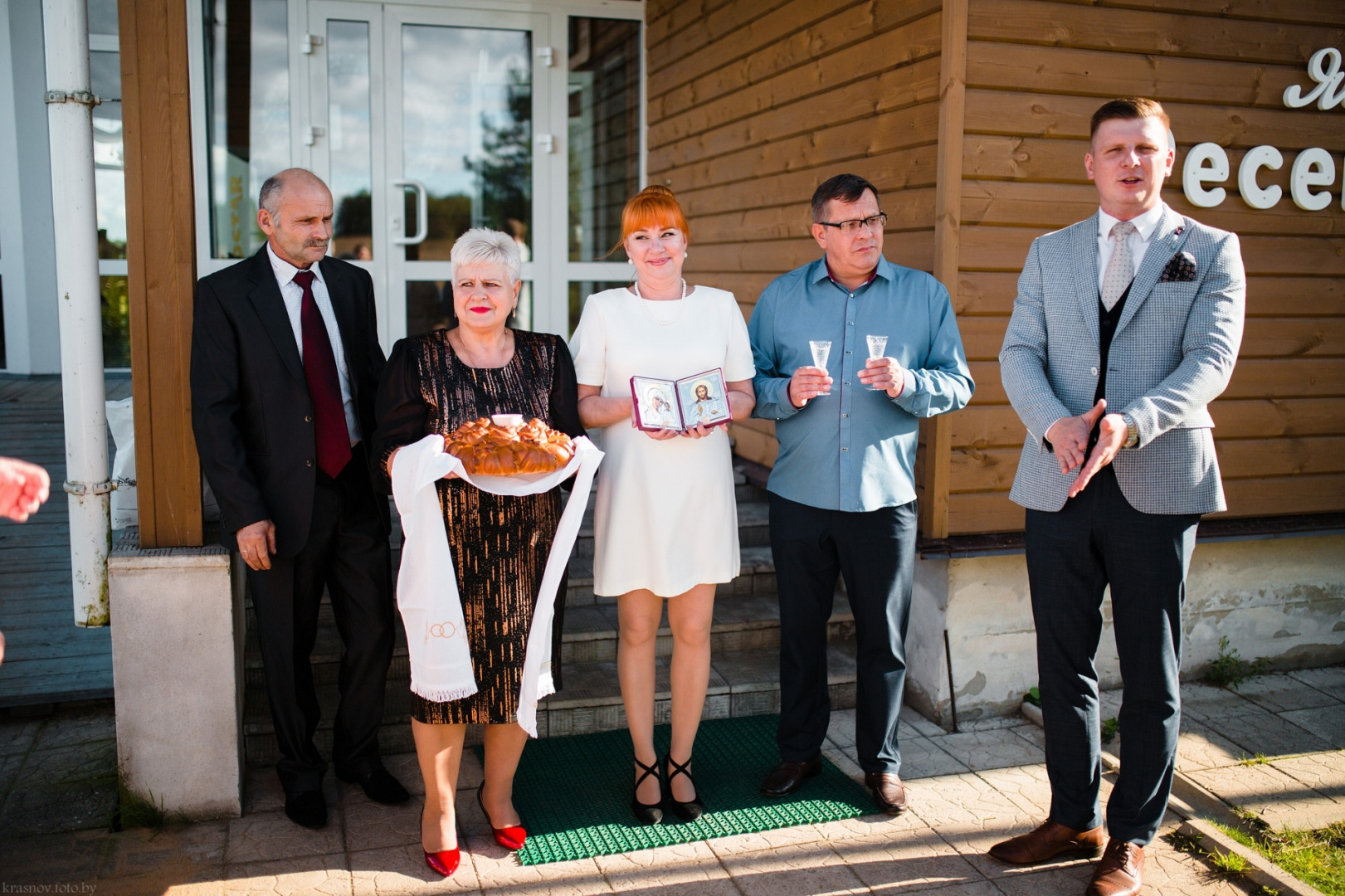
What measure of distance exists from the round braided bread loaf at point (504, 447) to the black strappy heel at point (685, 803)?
1.08m

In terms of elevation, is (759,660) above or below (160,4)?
below

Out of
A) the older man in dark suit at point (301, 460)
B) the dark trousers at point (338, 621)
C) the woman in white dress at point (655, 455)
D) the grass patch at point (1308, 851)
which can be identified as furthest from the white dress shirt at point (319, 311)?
the grass patch at point (1308, 851)

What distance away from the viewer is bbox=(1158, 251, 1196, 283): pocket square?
262 cm

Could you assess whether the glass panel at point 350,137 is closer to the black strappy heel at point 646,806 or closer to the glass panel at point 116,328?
the glass panel at point 116,328

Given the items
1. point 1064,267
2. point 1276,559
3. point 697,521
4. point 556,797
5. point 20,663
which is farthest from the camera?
point 1276,559

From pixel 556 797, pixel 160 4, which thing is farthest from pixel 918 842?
pixel 160 4

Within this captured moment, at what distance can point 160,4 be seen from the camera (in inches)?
113

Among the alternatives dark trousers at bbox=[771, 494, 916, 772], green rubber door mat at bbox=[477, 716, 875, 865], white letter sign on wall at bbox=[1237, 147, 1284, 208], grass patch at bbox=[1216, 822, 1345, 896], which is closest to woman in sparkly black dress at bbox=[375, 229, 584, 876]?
green rubber door mat at bbox=[477, 716, 875, 865]

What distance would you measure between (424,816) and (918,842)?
4.77ft

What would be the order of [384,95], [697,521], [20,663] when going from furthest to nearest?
[384,95] < [20,663] < [697,521]

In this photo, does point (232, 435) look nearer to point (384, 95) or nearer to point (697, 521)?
point (697, 521)

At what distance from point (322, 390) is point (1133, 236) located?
2.32 meters

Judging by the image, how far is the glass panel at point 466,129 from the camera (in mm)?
5711

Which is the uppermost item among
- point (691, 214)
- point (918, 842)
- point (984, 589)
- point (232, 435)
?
point (691, 214)
